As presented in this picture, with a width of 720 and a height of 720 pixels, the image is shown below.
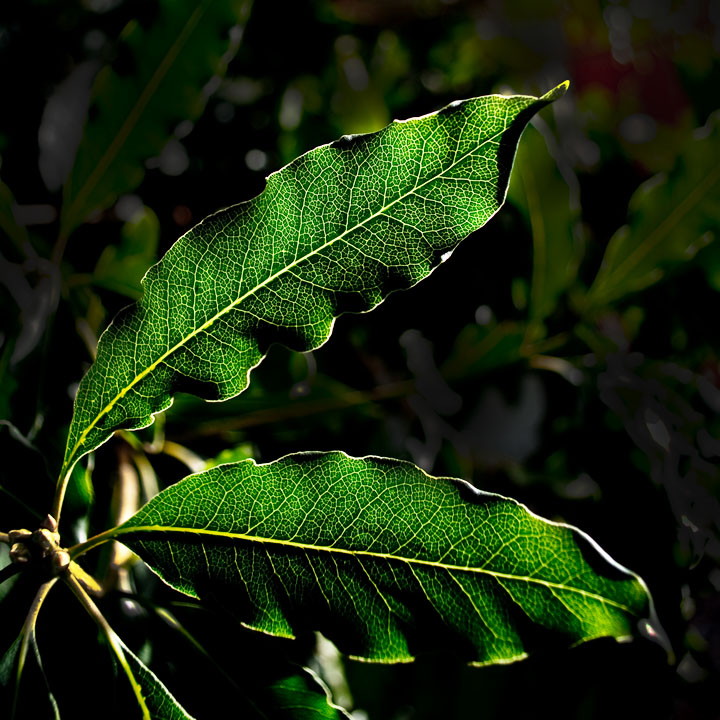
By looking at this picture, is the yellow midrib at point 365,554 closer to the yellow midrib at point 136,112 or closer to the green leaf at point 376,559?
the green leaf at point 376,559

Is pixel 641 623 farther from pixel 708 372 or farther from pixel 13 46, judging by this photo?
pixel 708 372

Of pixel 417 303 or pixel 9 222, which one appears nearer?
pixel 9 222

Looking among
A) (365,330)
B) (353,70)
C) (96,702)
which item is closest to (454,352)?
(365,330)

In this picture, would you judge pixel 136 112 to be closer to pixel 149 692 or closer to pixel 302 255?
pixel 302 255

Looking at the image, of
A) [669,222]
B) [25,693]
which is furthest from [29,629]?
[669,222]

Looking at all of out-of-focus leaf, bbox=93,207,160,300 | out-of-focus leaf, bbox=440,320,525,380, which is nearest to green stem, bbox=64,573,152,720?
out-of-focus leaf, bbox=93,207,160,300

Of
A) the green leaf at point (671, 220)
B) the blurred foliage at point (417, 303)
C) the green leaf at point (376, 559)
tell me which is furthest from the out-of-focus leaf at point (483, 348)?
the green leaf at point (376, 559)
